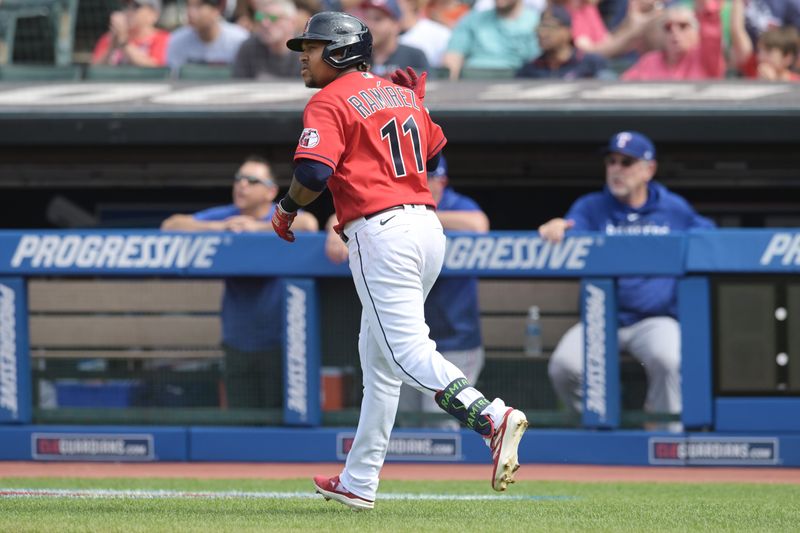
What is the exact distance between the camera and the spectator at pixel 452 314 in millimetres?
6812

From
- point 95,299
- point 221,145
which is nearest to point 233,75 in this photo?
point 221,145

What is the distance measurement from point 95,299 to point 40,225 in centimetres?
254

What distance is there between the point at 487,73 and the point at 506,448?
5390 mm

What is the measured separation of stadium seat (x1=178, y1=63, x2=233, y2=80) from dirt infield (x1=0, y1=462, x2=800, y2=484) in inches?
135

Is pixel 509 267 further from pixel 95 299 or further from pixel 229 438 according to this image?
pixel 95 299

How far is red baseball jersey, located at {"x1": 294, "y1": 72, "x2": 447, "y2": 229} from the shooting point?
4414 millimetres

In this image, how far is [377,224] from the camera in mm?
4461

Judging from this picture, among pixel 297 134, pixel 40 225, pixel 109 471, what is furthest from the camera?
pixel 40 225

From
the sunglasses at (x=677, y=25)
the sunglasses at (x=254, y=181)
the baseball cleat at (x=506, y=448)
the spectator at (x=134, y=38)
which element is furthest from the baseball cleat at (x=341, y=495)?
the spectator at (x=134, y=38)

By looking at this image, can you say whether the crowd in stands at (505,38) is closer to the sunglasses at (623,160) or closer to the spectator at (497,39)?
the spectator at (497,39)

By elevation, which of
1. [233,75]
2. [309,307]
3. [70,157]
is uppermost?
[233,75]

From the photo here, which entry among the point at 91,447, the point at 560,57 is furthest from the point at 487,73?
the point at 91,447

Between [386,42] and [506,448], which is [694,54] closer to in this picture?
[386,42]

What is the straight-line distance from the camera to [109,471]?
673 centimetres
